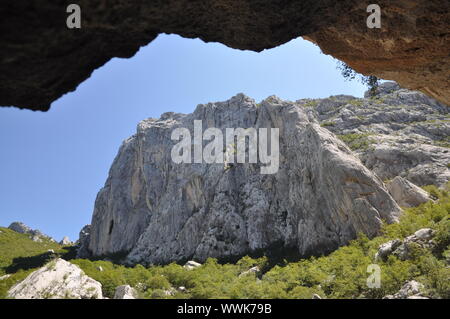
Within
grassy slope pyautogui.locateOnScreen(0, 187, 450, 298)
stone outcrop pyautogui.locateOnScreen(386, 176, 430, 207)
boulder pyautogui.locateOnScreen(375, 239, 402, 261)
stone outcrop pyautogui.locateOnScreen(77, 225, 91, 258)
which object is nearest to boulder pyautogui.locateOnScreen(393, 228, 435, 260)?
grassy slope pyautogui.locateOnScreen(0, 187, 450, 298)

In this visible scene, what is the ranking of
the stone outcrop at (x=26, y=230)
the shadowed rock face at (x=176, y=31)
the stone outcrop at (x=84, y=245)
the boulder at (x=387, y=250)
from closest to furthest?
1. the shadowed rock face at (x=176, y=31)
2. the boulder at (x=387, y=250)
3. the stone outcrop at (x=84, y=245)
4. the stone outcrop at (x=26, y=230)

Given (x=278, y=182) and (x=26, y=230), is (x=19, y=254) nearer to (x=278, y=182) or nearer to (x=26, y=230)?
(x=26, y=230)

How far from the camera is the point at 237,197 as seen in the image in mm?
75750

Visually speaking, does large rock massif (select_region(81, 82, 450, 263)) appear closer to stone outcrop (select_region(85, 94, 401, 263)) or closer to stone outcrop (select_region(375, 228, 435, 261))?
stone outcrop (select_region(85, 94, 401, 263))

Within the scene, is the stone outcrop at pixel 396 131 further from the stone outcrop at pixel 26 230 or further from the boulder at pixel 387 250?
the stone outcrop at pixel 26 230

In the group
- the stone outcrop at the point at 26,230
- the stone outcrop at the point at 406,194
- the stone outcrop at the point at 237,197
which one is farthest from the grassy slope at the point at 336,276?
the stone outcrop at the point at 26,230

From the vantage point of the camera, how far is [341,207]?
1874 inches

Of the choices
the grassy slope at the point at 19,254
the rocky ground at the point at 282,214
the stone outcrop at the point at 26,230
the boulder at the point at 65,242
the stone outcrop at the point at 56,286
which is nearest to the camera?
the stone outcrop at the point at 56,286

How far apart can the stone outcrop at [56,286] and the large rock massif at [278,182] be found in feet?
113

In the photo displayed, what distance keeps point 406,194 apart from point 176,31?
4762 cm

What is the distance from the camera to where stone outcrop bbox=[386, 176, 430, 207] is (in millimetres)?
44031

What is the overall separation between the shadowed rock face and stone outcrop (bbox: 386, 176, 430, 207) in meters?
38.4

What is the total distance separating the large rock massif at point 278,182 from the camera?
49406mm
